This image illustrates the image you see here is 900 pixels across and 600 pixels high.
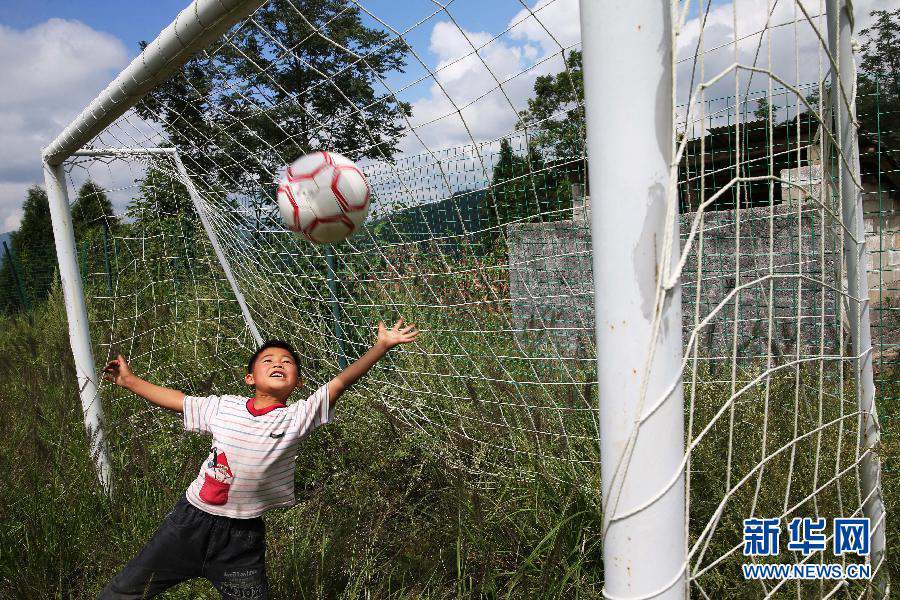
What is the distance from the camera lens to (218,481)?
2160 millimetres

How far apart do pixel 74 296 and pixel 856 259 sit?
3.66 metres

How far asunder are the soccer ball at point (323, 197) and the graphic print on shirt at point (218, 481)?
816mm

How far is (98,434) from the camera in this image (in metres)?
3.42

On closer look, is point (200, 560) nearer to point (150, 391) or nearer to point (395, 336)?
point (150, 391)

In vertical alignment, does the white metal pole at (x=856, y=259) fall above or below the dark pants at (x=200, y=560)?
above

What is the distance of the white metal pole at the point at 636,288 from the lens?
114 centimetres

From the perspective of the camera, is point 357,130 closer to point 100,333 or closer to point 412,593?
point 412,593

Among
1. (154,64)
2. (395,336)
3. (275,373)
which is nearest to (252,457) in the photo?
(275,373)

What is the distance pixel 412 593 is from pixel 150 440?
8.04 ft

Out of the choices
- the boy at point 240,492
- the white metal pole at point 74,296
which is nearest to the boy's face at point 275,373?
the boy at point 240,492

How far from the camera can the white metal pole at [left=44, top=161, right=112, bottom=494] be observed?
3.45 metres

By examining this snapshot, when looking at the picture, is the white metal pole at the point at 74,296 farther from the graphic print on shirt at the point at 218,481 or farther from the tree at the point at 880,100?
the tree at the point at 880,100

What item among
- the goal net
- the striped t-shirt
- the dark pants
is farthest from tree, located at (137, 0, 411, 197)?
the dark pants

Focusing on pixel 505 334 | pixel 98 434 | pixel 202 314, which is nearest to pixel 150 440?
pixel 98 434
